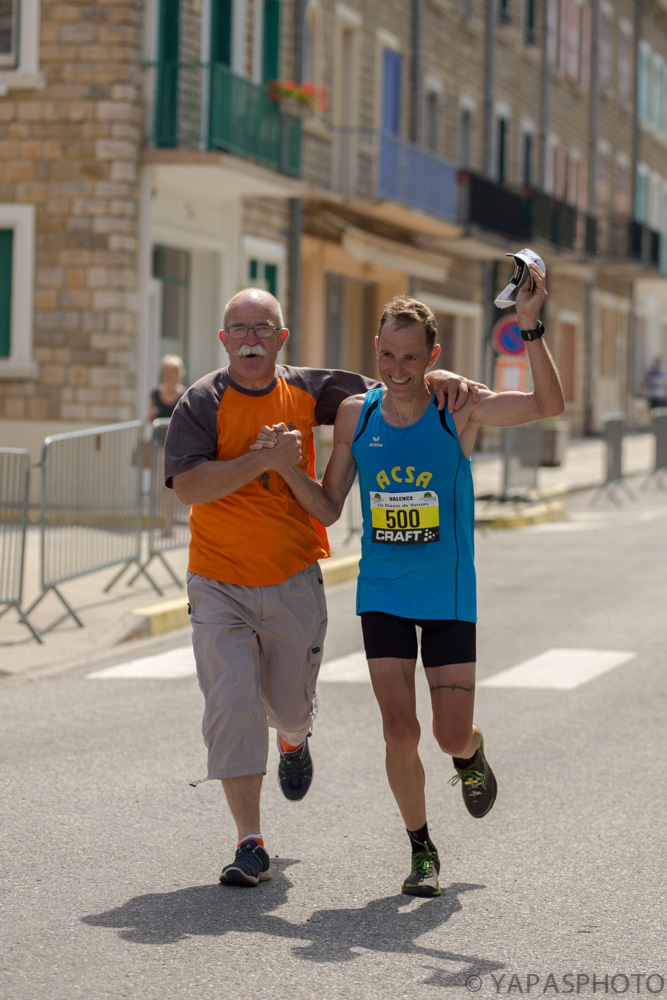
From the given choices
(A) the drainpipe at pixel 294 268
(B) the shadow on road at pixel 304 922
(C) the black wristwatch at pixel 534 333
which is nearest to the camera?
(B) the shadow on road at pixel 304 922

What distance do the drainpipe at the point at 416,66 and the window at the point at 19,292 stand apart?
11536 mm

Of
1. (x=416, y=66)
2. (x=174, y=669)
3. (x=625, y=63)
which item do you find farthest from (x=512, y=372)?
(x=625, y=63)

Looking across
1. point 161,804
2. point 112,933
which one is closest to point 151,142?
point 161,804

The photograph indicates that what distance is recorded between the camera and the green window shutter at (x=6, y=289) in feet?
66.1

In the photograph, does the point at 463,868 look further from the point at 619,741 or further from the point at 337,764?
the point at 619,741

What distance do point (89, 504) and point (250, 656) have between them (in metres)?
6.37

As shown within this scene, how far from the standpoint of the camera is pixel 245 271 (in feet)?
76.0

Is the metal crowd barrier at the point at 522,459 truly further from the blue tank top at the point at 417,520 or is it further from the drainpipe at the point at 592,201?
the drainpipe at the point at 592,201

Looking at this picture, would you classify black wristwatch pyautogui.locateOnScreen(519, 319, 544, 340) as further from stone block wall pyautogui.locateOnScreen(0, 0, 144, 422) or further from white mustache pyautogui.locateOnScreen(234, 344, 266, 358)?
stone block wall pyautogui.locateOnScreen(0, 0, 144, 422)

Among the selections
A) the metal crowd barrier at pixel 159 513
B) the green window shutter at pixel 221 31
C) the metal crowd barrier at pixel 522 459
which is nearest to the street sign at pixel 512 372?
the metal crowd barrier at pixel 522 459

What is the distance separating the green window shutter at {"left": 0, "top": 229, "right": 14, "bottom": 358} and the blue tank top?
15472 mm

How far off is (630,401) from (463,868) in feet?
140

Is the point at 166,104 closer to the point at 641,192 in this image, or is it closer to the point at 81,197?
the point at 81,197

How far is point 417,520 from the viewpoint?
5.29 m
